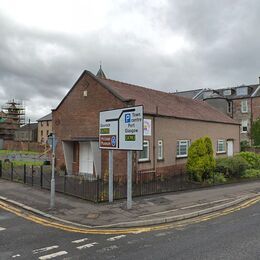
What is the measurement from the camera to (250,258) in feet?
21.2

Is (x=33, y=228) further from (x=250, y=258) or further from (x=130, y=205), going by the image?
(x=250, y=258)

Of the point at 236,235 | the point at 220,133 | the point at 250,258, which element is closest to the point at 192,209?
the point at 236,235

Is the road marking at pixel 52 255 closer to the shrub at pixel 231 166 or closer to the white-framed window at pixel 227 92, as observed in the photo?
the shrub at pixel 231 166

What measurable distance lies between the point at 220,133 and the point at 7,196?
1959cm

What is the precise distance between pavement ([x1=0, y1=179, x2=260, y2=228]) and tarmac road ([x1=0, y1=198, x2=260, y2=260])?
3.39 feet

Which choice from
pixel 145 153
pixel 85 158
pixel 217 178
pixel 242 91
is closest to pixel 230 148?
pixel 217 178

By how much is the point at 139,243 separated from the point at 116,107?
1225cm

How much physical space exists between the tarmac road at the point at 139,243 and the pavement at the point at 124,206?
1032mm

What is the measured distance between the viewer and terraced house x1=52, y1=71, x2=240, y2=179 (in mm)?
19172

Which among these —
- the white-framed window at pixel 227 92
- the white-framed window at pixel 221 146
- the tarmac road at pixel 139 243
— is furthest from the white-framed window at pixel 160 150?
the white-framed window at pixel 227 92

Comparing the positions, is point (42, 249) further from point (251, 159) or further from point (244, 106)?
point (244, 106)

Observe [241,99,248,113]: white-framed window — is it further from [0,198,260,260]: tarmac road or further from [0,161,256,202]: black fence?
[0,198,260,260]: tarmac road

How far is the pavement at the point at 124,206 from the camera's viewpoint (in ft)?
32.5

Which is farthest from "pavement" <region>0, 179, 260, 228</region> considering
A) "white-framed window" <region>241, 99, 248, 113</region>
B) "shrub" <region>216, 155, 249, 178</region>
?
"white-framed window" <region>241, 99, 248, 113</region>
